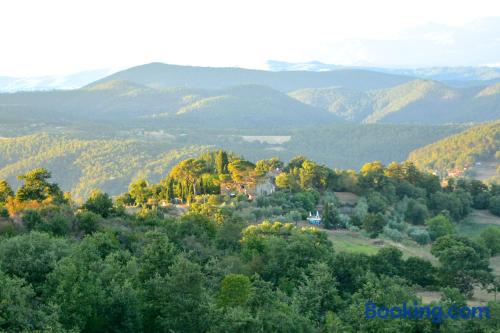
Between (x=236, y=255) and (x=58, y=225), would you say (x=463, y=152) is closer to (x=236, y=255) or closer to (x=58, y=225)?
(x=236, y=255)

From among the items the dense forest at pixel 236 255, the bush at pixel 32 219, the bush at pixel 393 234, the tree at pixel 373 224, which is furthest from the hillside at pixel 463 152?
the bush at pixel 32 219

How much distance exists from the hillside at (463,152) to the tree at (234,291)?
101 m

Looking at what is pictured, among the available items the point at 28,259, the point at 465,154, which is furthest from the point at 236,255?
the point at 465,154

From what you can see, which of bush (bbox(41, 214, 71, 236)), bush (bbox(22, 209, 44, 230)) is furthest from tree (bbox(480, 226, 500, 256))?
bush (bbox(22, 209, 44, 230))

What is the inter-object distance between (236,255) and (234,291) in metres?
10.3

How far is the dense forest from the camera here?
68.4 feet

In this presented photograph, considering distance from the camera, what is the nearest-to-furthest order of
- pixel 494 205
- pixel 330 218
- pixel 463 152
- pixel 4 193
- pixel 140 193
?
pixel 4 193 < pixel 330 218 < pixel 140 193 < pixel 494 205 < pixel 463 152

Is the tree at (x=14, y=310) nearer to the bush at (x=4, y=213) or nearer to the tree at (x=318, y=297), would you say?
the tree at (x=318, y=297)

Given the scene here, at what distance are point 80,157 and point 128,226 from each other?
239 ft

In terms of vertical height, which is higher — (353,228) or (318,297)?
(318,297)

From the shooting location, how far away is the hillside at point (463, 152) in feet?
411

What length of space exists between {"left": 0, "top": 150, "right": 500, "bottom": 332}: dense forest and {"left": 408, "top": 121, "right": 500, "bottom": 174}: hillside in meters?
56.7

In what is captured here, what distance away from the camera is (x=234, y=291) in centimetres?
2409

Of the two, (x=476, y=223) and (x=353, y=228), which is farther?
(x=476, y=223)
